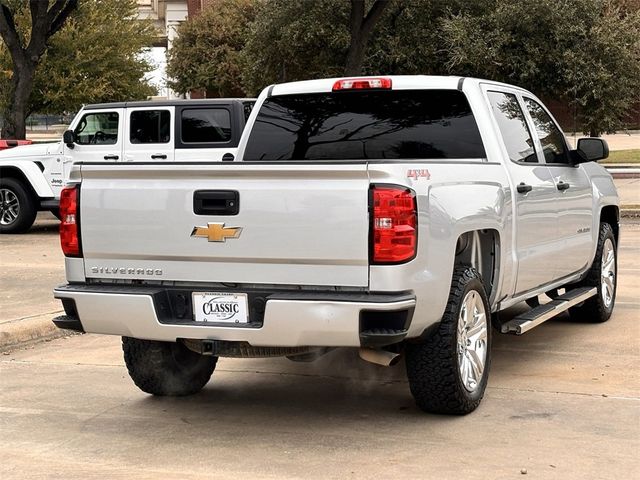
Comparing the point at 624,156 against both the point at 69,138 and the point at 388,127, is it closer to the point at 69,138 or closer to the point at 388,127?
the point at 69,138

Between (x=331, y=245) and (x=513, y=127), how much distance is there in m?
2.60

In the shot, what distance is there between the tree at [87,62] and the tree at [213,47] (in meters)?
7.84

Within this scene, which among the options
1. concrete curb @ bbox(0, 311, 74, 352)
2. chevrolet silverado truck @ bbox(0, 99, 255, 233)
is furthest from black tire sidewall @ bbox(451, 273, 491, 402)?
chevrolet silverado truck @ bbox(0, 99, 255, 233)

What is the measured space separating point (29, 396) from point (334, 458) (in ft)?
8.30

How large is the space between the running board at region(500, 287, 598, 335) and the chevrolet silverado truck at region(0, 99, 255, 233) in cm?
845

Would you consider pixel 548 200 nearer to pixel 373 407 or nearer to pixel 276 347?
pixel 373 407

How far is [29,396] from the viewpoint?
23.5 ft

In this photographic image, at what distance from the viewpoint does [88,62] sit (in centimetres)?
3803

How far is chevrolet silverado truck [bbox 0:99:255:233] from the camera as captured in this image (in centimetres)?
1667

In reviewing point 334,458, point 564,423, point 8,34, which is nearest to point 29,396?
point 334,458

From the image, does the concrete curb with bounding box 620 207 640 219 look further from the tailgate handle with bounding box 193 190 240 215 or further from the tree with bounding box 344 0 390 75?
the tailgate handle with bounding box 193 190 240 215

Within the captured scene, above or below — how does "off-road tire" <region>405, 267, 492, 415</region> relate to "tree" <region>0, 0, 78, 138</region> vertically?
below

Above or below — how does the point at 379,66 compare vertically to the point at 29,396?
above

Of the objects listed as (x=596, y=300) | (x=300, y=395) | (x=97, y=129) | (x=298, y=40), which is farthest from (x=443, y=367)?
(x=298, y=40)
